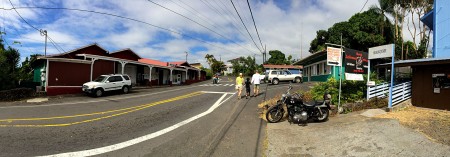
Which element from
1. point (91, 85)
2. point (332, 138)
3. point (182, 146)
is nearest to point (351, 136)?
point (332, 138)

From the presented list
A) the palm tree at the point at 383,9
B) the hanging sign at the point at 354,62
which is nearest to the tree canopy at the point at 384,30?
the palm tree at the point at 383,9

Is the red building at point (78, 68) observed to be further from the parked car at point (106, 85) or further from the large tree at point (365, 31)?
the large tree at point (365, 31)

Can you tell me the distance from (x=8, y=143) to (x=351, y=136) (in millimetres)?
8807

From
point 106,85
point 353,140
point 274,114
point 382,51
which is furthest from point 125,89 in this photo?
point 353,140

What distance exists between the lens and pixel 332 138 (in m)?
7.00

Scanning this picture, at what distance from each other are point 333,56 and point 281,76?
685 inches

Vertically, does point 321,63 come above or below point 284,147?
above

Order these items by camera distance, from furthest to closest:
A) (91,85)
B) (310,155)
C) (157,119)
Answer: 1. (91,85)
2. (157,119)
3. (310,155)

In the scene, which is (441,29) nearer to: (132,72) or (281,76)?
(281,76)

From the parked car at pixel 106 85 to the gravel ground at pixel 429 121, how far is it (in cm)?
1842

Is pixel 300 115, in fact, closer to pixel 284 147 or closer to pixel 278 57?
pixel 284 147

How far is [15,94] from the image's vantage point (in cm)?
1844

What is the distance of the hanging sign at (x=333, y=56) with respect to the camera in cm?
1105

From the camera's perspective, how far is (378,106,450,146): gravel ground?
6.50 m
